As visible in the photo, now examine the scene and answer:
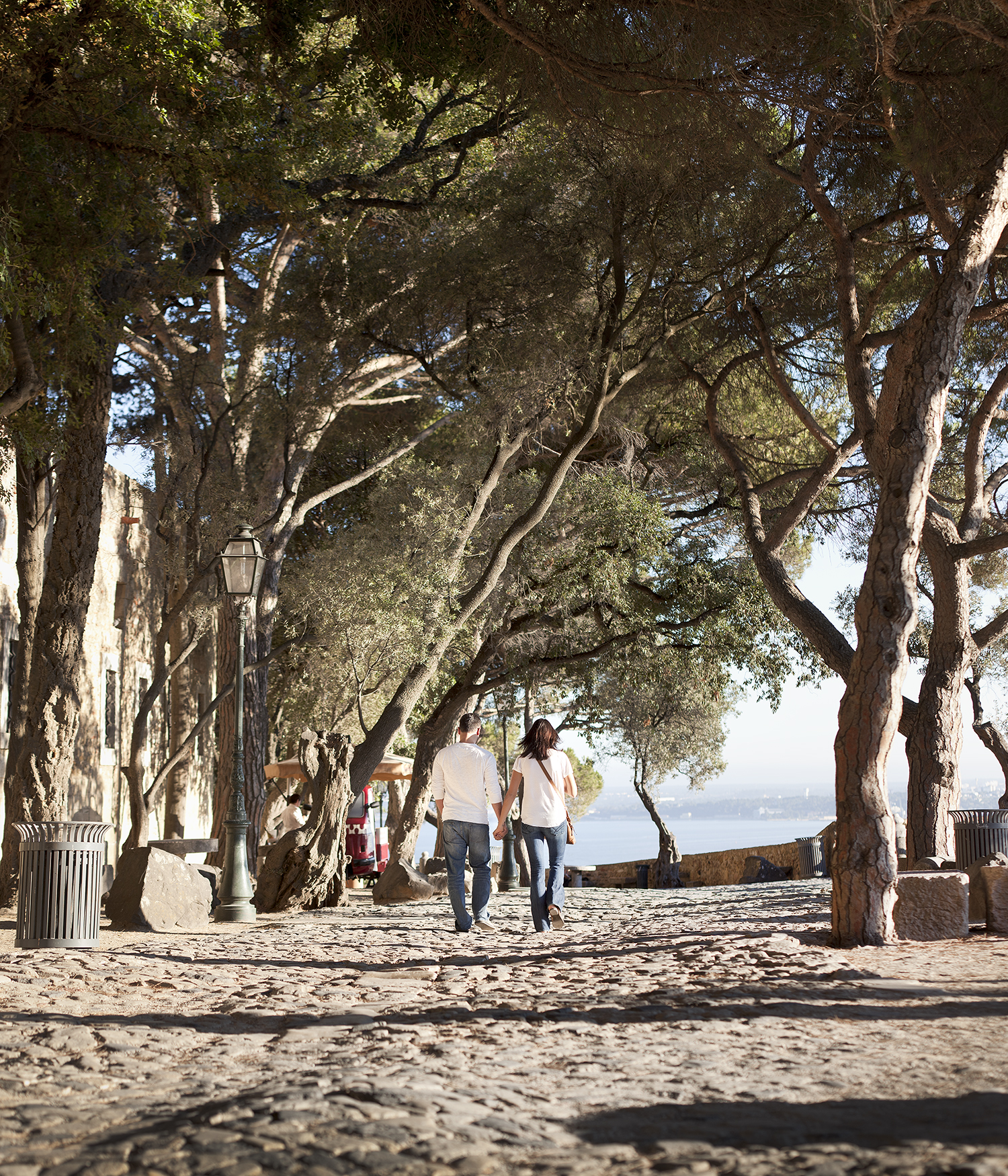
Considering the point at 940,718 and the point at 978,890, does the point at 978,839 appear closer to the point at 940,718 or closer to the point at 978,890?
the point at 940,718

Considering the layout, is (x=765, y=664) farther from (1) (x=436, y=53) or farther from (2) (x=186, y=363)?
(1) (x=436, y=53)

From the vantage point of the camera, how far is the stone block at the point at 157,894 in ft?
35.5

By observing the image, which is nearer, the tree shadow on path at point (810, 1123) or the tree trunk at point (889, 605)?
the tree shadow on path at point (810, 1123)

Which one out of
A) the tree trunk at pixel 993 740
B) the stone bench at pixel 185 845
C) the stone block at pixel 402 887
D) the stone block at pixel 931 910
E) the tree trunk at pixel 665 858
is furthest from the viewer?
the tree trunk at pixel 665 858

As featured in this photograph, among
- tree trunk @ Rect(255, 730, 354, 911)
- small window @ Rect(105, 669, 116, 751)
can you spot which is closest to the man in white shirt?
tree trunk @ Rect(255, 730, 354, 911)

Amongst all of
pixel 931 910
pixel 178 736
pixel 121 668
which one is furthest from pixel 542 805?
pixel 178 736

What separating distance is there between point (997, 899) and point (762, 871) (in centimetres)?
1530

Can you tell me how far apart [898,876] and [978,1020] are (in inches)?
142

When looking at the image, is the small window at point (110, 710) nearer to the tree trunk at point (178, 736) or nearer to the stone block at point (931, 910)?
the tree trunk at point (178, 736)

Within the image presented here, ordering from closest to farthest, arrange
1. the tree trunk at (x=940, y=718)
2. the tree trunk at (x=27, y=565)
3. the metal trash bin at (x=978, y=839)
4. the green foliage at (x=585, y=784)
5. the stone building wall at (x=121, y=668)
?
1. the metal trash bin at (x=978, y=839)
2. the tree trunk at (x=940, y=718)
3. the tree trunk at (x=27, y=565)
4. the stone building wall at (x=121, y=668)
5. the green foliage at (x=585, y=784)

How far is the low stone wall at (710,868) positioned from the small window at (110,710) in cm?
1305

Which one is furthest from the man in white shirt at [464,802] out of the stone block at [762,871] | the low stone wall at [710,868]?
the low stone wall at [710,868]

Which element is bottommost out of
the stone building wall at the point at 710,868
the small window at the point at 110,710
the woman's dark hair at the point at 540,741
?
the stone building wall at the point at 710,868

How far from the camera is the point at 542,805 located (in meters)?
9.57
